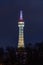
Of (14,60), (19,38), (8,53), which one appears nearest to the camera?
(14,60)

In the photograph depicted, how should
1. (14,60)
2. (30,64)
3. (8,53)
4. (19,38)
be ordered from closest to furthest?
(30,64)
(14,60)
(8,53)
(19,38)

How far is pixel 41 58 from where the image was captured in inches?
832

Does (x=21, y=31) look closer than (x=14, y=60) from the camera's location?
No

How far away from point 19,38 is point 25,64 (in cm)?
1610

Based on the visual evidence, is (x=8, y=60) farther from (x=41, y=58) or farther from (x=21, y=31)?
(x=21, y=31)

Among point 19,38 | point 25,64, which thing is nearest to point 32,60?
point 25,64

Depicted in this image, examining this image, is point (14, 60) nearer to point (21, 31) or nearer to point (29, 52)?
point (29, 52)

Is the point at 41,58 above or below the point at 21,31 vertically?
below

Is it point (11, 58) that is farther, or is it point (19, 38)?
point (19, 38)

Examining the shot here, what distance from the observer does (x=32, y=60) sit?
1973 centimetres

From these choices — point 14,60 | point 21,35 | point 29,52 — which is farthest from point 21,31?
point 14,60

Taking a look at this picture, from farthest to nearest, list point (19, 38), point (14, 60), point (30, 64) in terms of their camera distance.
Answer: point (19, 38) → point (14, 60) → point (30, 64)

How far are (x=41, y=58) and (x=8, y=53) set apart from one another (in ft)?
7.13

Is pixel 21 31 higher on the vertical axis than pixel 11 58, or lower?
higher
